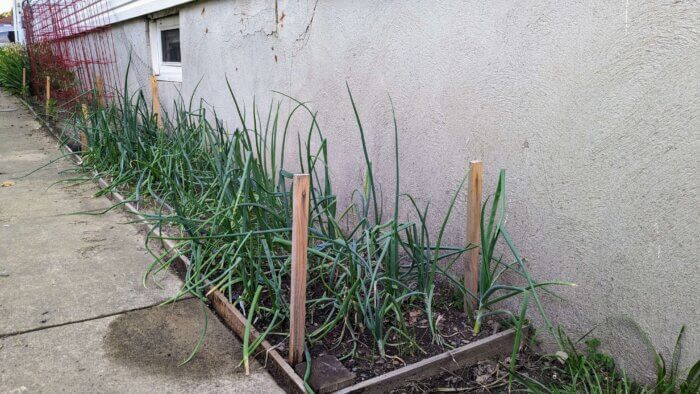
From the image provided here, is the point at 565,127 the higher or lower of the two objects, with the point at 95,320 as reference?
higher

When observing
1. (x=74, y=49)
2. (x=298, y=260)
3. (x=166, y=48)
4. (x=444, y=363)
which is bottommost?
(x=444, y=363)

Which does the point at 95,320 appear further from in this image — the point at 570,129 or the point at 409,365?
the point at 570,129

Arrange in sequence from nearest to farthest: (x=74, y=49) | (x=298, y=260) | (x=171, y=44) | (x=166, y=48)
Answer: (x=298, y=260)
(x=171, y=44)
(x=166, y=48)
(x=74, y=49)

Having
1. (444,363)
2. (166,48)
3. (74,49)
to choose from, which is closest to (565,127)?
(444,363)

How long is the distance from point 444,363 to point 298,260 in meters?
0.70

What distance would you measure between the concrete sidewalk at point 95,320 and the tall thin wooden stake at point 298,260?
0.59ft

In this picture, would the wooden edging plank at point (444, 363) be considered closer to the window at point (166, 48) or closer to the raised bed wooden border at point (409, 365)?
the raised bed wooden border at point (409, 365)

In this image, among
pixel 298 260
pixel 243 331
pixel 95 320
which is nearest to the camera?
pixel 298 260

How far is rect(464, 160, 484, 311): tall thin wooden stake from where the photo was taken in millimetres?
2252

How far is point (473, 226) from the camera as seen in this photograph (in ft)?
7.61

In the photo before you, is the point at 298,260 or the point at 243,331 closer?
the point at 298,260

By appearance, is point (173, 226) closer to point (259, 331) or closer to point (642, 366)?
point (259, 331)

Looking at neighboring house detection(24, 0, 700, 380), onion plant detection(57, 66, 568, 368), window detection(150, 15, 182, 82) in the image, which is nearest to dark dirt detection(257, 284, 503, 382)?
onion plant detection(57, 66, 568, 368)

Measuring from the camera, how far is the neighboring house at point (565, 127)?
182 centimetres
